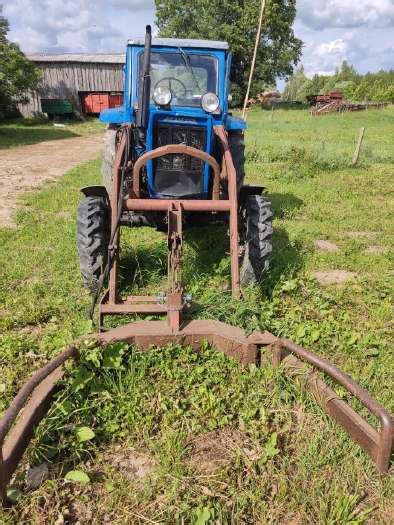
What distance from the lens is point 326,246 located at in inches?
254

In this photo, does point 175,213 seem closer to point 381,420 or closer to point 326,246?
point 381,420

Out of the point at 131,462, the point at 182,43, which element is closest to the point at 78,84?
the point at 182,43

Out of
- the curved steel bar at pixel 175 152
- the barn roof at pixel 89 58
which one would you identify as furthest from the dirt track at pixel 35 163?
the barn roof at pixel 89 58

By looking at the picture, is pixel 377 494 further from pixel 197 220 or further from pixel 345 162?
pixel 345 162

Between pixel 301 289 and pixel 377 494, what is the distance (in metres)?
2.49

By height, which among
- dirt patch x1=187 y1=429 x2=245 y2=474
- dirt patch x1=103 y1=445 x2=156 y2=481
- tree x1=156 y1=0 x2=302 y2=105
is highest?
tree x1=156 y1=0 x2=302 y2=105

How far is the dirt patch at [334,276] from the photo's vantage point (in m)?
5.23

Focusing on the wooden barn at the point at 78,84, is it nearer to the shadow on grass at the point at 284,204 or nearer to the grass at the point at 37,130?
the grass at the point at 37,130

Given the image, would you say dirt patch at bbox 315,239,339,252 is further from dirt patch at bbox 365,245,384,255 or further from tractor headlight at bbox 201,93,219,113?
tractor headlight at bbox 201,93,219,113

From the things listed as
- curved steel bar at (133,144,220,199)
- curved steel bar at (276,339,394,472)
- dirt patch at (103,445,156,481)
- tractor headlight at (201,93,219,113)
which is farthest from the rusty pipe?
dirt patch at (103,445,156,481)

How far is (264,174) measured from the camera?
11.4m

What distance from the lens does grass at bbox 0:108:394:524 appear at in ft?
7.64

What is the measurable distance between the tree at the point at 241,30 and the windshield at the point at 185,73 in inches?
1300

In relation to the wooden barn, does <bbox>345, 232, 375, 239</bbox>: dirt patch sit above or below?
below
